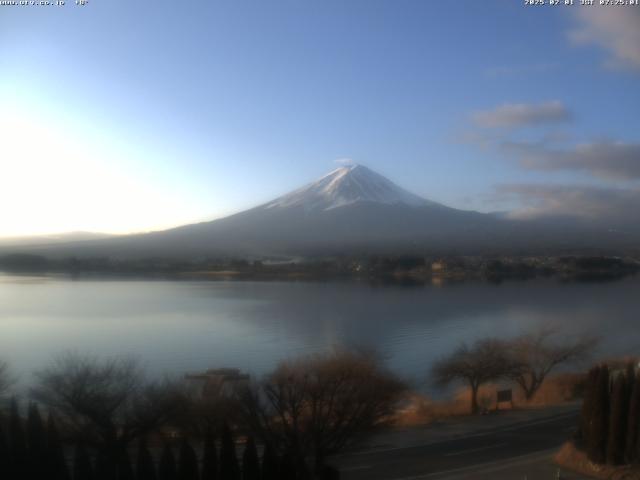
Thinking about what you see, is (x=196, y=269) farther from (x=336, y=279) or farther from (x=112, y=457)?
(x=112, y=457)

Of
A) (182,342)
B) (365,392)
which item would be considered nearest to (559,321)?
(182,342)

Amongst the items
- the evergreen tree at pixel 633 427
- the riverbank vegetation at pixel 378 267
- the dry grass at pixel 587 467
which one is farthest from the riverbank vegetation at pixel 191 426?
the riverbank vegetation at pixel 378 267

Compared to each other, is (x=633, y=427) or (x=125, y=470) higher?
(x=125, y=470)

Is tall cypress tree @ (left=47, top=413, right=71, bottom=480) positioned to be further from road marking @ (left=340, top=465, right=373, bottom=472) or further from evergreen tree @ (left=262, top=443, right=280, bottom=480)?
road marking @ (left=340, top=465, right=373, bottom=472)

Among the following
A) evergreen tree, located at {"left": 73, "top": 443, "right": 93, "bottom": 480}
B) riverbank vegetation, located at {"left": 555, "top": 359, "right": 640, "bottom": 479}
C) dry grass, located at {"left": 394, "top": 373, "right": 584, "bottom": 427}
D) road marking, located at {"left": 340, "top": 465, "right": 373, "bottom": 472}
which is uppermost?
evergreen tree, located at {"left": 73, "top": 443, "right": 93, "bottom": 480}

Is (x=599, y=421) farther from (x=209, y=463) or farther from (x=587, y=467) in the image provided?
(x=209, y=463)

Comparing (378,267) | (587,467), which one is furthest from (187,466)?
(378,267)

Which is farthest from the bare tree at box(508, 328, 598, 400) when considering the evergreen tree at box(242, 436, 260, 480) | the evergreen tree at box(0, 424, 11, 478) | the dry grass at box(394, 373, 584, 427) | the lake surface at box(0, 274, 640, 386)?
the evergreen tree at box(0, 424, 11, 478)
